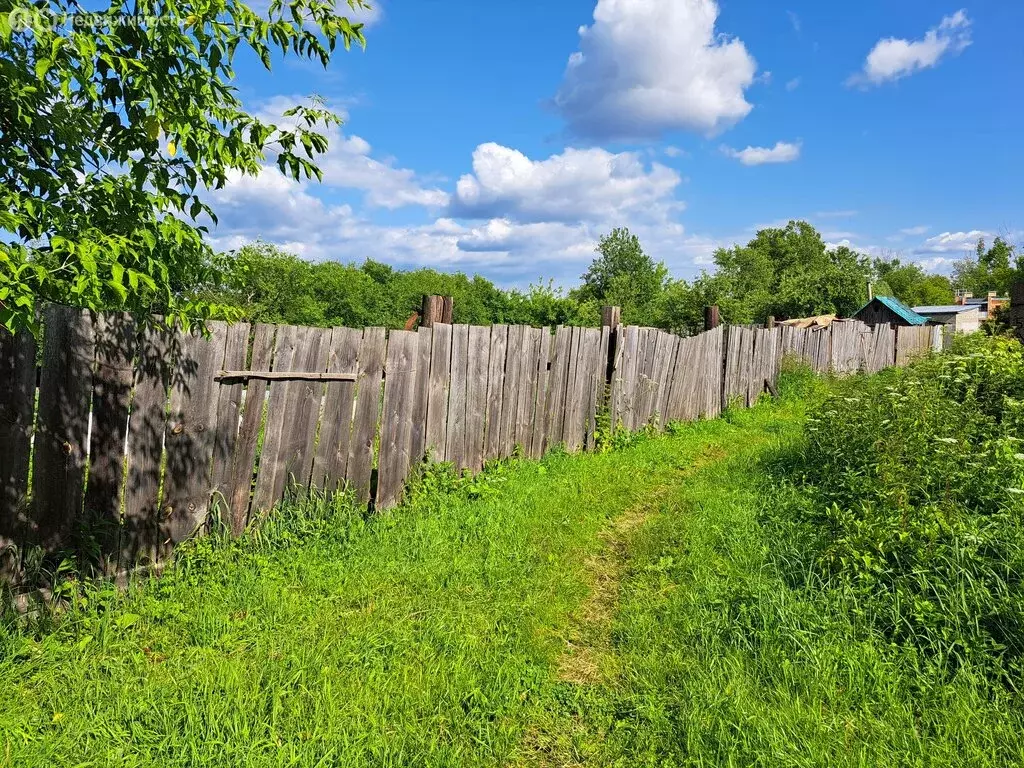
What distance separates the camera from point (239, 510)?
14.2ft

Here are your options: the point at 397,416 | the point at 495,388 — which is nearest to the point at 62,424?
the point at 397,416

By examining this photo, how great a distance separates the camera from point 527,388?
6.69 m

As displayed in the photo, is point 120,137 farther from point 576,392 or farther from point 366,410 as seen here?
point 576,392

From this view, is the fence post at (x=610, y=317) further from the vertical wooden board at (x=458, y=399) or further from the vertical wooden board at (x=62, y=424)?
the vertical wooden board at (x=62, y=424)

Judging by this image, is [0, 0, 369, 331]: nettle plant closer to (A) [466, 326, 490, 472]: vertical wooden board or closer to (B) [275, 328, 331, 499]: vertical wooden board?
(B) [275, 328, 331, 499]: vertical wooden board

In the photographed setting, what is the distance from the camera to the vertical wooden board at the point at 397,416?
5.16 metres

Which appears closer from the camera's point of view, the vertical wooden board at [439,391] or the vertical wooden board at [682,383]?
the vertical wooden board at [439,391]

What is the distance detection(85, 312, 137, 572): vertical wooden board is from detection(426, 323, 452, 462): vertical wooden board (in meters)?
2.49

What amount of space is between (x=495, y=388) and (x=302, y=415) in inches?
87.0

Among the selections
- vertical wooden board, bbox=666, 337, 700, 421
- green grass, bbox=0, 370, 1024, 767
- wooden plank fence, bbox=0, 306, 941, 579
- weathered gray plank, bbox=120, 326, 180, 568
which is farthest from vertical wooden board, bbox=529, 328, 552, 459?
weathered gray plank, bbox=120, 326, 180, 568

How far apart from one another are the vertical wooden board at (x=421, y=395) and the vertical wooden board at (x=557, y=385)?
1964mm

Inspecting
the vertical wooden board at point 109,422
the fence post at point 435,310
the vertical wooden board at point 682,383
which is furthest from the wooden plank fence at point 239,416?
the vertical wooden board at point 682,383

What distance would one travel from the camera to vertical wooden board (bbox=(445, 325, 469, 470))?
5.76 metres

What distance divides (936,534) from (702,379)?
6568 mm
